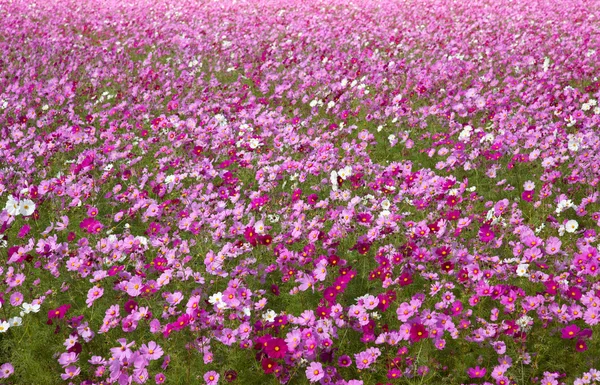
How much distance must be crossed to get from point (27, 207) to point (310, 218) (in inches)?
90.5

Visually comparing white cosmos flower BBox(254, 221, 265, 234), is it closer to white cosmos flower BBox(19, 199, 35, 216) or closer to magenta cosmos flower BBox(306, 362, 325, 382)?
magenta cosmos flower BBox(306, 362, 325, 382)

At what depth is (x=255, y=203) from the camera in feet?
14.4

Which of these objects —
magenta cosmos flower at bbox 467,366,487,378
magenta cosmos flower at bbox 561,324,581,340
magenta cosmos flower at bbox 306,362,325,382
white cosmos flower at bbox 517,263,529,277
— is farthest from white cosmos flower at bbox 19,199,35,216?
magenta cosmos flower at bbox 561,324,581,340

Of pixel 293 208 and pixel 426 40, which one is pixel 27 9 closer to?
pixel 426 40

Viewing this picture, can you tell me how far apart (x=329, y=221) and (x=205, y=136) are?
225cm

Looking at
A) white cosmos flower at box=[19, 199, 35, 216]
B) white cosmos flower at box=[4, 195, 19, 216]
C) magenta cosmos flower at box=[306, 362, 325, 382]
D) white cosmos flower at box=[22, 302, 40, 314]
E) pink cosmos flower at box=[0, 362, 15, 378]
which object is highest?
white cosmos flower at box=[4, 195, 19, 216]

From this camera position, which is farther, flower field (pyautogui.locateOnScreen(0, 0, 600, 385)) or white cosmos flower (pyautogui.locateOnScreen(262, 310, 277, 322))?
white cosmos flower (pyautogui.locateOnScreen(262, 310, 277, 322))

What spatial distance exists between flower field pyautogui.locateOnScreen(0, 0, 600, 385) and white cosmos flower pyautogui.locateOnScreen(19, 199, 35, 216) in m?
0.02

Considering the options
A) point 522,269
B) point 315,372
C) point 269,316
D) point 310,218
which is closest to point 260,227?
point 310,218

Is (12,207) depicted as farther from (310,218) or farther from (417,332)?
(417,332)

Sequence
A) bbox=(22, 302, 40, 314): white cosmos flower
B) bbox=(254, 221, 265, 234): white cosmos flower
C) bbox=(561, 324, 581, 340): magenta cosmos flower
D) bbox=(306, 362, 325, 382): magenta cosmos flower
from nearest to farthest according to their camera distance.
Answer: bbox=(306, 362, 325, 382): magenta cosmos flower → bbox=(561, 324, 581, 340): magenta cosmos flower → bbox=(22, 302, 40, 314): white cosmos flower → bbox=(254, 221, 265, 234): white cosmos flower

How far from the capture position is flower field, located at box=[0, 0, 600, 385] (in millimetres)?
3090

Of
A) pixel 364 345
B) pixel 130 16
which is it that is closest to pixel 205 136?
pixel 364 345

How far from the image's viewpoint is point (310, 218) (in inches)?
181
